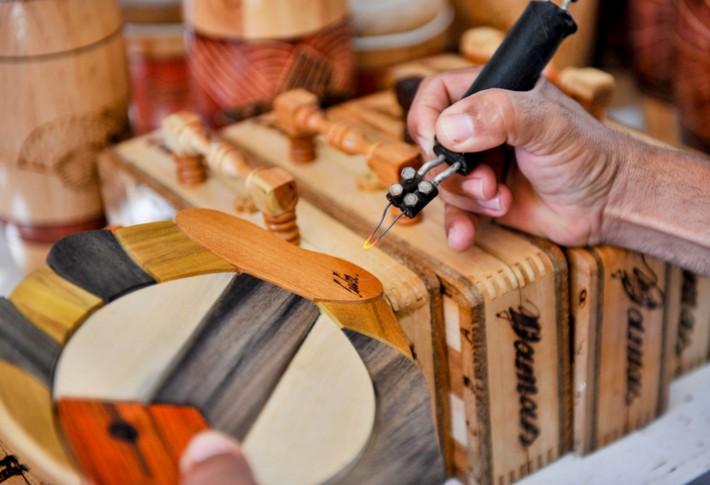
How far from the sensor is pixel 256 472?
0.57 metres

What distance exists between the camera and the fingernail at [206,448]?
0.53 meters

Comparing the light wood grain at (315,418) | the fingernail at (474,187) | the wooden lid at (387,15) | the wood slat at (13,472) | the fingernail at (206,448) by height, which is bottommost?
the wood slat at (13,472)

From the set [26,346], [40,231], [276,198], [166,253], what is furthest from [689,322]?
[40,231]

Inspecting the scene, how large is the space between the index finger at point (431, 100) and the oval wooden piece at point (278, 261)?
164mm

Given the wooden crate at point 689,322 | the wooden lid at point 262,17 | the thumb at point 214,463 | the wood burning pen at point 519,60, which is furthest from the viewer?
the wooden lid at point 262,17

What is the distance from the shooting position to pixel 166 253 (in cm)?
74

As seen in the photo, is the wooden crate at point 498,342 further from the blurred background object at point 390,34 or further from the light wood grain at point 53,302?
the blurred background object at point 390,34

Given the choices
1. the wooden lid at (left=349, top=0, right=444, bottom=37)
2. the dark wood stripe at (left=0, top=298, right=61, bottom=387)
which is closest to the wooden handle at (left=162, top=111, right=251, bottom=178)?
the dark wood stripe at (left=0, top=298, right=61, bottom=387)

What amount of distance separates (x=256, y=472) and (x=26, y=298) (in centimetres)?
24

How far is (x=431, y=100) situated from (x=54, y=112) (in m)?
0.51

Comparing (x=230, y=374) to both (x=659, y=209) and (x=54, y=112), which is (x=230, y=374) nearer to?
(x=659, y=209)

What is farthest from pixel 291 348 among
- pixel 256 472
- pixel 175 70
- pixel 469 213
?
pixel 175 70

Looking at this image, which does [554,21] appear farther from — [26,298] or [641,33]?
[641,33]

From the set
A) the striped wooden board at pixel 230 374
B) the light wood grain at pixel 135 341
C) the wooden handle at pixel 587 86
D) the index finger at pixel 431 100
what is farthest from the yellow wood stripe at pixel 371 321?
the wooden handle at pixel 587 86
